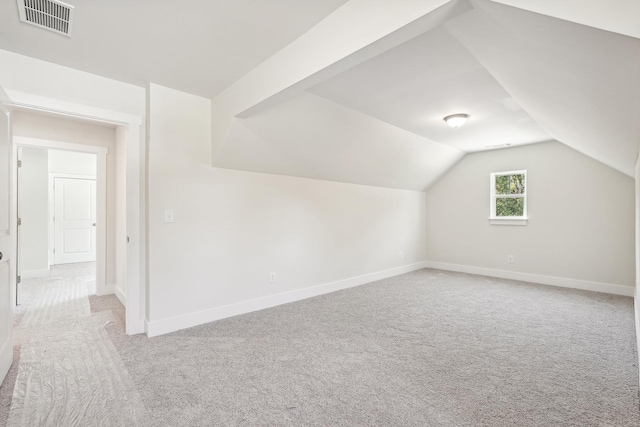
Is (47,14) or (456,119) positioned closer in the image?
(47,14)

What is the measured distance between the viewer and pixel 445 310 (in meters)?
3.50

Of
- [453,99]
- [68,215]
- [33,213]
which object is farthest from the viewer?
[68,215]

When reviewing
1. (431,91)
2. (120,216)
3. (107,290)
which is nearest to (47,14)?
(120,216)

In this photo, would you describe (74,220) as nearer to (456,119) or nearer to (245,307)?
(245,307)

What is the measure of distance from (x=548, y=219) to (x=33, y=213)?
8580mm

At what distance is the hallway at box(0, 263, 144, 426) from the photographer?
66.9 inches

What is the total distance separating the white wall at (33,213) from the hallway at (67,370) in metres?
1.60

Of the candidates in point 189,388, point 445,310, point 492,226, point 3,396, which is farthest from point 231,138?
point 492,226

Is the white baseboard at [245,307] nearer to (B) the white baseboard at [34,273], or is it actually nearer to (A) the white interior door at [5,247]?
(A) the white interior door at [5,247]

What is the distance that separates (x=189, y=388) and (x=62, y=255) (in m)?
6.63

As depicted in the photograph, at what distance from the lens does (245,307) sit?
3416 mm

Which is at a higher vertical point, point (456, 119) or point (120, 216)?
point (456, 119)

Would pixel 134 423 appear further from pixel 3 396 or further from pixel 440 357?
pixel 440 357

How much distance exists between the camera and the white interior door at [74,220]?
21.1 feet
